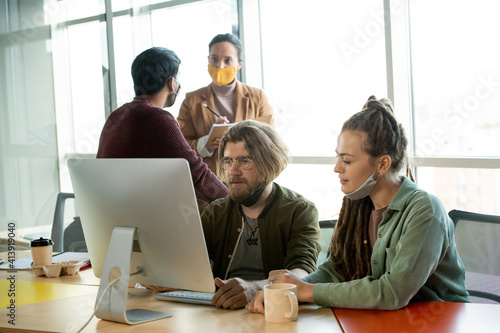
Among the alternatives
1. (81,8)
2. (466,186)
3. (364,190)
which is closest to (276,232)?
(364,190)

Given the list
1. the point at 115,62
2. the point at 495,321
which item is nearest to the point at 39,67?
the point at 115,62

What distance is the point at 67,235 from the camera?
3.11 metres

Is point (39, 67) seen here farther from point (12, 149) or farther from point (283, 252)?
point (283, 252)

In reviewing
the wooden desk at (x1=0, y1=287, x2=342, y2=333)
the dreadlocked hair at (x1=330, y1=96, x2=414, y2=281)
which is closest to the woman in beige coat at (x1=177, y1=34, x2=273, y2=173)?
the dreadlocked hair at (x1=330, y1=96, x2=414, y2=281)

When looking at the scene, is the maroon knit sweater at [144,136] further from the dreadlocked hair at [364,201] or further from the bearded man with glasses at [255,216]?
the dreadlocked hair at [364,201]

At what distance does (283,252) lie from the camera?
2152 millimetres

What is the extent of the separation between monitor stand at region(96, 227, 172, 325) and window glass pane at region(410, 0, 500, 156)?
2658 millimetres

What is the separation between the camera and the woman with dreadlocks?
61.2 inches

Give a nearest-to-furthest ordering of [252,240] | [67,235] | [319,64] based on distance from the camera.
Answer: [252,240], [67,235], [319,64]

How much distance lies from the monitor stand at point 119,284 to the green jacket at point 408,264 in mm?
518

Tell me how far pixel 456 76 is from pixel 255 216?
6.83 feet

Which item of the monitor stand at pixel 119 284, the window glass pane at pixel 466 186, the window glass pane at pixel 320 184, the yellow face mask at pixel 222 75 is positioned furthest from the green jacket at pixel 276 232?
the window glass pane at pixel 320 184

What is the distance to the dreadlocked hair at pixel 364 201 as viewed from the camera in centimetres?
175

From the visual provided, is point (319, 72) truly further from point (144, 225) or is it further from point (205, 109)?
point (144, 225)
